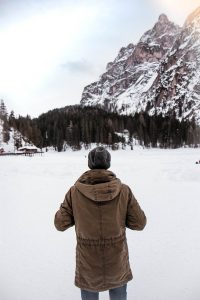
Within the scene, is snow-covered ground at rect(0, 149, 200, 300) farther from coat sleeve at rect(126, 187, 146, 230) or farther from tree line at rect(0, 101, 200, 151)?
tree line at rect(0, 101, 200, 151)

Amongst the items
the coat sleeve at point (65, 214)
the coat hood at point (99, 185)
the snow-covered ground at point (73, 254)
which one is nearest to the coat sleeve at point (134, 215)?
the coat hood at point (99, 185)

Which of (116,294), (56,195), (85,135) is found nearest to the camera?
(116,294)

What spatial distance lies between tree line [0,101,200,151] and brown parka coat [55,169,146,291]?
104m

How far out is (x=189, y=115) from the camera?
614 ft

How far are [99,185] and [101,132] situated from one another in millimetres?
116153

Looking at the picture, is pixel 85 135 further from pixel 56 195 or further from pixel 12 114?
pixel 56 195

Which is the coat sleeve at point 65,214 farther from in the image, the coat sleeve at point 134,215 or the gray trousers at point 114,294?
the gray trousers at point 114,294

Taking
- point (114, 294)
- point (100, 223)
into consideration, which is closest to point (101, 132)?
point (114, 294)

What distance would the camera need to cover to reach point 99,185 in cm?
323

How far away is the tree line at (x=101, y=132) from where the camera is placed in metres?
113

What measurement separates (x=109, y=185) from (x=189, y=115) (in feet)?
629

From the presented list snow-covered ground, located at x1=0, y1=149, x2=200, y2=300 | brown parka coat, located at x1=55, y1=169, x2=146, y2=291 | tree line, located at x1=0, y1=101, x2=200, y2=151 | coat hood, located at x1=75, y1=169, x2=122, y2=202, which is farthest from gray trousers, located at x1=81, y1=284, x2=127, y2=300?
tree line, located at x1=0, y1=101, x2=200, y2=151

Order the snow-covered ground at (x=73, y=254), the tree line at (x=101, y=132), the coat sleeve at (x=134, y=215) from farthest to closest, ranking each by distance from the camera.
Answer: the tree line at (x=101, y=132)
the snow-covered ground at (x=73, y=254)
the coat sleeve at (x=134, y=215)

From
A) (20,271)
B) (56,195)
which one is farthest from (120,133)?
(20,271)
